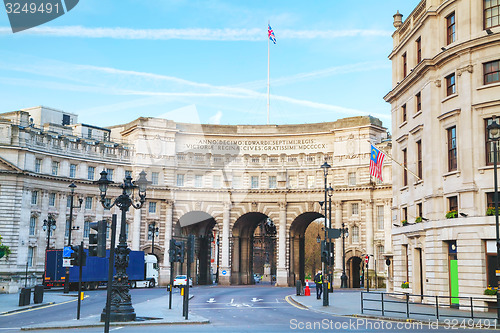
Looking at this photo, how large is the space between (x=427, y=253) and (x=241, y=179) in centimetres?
4520

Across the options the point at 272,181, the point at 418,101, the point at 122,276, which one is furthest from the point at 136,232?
the point at 122,276

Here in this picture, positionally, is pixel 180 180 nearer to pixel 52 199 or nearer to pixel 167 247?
pixel 167 247

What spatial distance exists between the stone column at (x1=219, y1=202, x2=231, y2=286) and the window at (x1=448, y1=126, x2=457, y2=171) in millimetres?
46450

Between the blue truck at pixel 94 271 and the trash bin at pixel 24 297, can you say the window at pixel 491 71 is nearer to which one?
the trash bin at pixel 24 297

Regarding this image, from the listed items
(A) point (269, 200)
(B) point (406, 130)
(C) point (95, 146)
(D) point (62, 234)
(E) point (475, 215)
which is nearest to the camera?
(E) point (475, 215)

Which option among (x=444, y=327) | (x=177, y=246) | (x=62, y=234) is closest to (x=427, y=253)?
(x=444, y=327)

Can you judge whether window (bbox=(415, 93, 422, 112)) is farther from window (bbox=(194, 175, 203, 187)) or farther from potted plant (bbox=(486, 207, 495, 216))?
window (bbox=(194, 175, 203, 187))

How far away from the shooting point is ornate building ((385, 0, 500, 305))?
1350 inches

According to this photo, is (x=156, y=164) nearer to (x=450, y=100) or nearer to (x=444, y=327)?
(x=450, y=100)

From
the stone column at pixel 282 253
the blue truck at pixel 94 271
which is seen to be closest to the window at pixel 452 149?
the blue truck at pixel 94 271

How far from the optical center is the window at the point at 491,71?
1371 inches

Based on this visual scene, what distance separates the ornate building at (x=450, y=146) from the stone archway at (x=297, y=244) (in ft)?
121

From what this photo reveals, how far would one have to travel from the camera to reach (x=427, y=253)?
38438 mm

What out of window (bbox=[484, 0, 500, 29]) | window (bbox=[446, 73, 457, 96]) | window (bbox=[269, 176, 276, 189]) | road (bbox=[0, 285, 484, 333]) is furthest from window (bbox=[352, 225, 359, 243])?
window (bbox=[484, 0, 500, 29])
